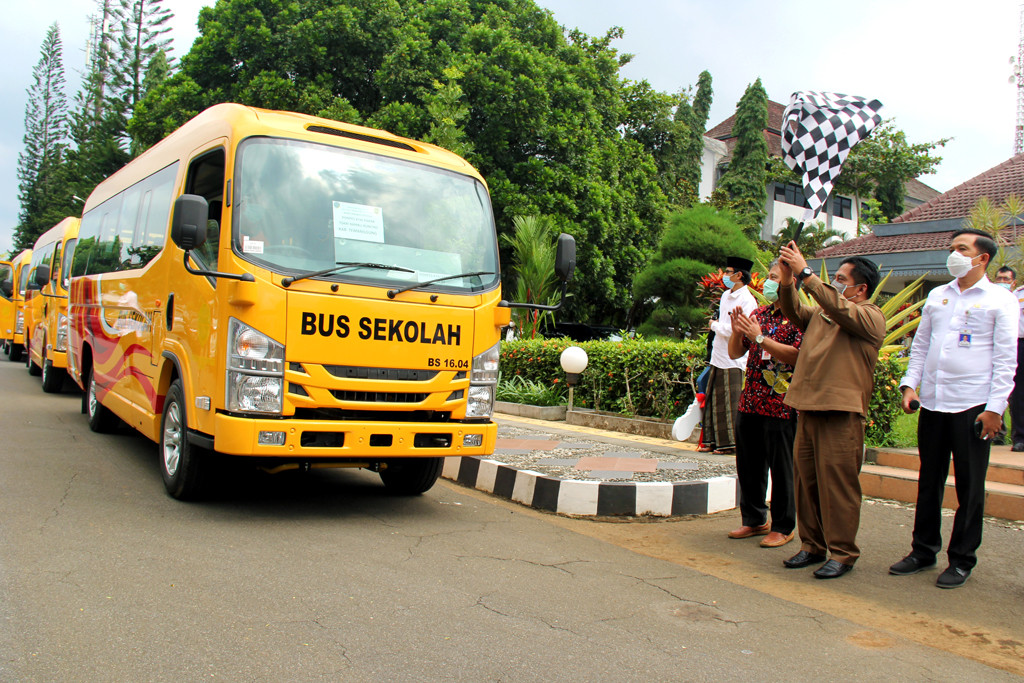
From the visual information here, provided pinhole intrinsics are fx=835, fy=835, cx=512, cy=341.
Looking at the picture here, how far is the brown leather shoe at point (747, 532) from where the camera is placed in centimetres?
566

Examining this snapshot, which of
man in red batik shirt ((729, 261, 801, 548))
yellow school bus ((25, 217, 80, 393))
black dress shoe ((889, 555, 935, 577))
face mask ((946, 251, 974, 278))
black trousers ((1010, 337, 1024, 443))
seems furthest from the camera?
yellow school bus ((25, 217, 80, 393))

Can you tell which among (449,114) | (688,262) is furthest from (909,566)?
(449,114)

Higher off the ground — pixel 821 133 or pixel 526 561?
pixel 821 133

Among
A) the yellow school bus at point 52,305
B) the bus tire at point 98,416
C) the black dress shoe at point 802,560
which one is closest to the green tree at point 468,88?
the yellow school bus at point 52,305

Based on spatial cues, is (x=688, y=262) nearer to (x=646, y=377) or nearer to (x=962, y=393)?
(x=646, y=377)

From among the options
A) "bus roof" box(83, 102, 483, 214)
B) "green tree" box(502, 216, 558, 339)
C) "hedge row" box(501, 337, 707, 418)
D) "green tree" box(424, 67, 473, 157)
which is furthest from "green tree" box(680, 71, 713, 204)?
"bus roof" box(83, 102, 483, 214)

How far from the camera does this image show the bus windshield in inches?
212

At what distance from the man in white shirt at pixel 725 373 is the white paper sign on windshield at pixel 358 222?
3.55 metres

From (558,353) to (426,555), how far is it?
7667 millimetres

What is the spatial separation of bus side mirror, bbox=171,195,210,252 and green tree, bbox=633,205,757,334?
10.2 metres

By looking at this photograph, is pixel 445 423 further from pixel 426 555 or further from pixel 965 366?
pixel 965 366

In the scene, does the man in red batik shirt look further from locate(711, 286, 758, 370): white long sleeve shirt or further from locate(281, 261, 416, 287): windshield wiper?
locate(711, 286, 758, 370): white long sleeve shirt

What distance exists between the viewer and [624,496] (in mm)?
6219

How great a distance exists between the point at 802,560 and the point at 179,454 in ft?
13.7
